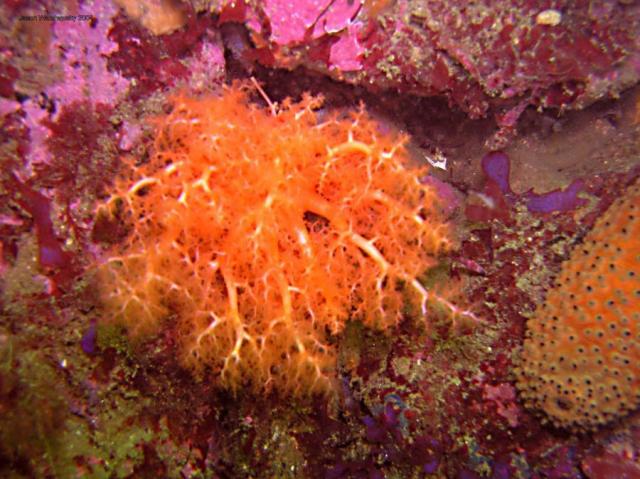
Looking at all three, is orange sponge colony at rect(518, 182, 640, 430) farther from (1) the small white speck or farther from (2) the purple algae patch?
(1) the small white speck

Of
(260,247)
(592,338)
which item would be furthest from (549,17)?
(260,247)

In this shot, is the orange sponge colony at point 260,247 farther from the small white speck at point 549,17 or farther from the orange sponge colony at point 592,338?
the small white speck at point 549,17

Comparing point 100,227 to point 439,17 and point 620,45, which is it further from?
point 620,45

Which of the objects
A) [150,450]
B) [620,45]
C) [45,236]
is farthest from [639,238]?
[45,236]

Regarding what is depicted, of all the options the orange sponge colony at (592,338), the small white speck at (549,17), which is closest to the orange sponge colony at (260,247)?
the orange sponge colony at (592,338)

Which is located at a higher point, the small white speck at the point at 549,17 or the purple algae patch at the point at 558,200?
the small white speck at the point at 549,17
